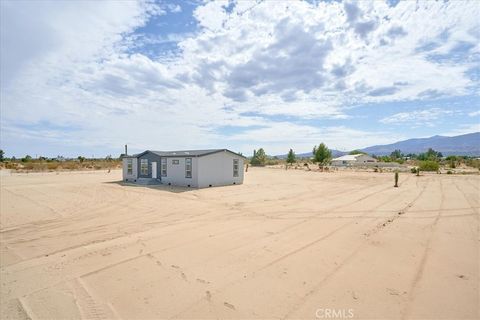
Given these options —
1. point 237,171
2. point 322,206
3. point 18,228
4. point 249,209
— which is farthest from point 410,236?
point 237,171

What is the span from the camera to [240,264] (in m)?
6.50

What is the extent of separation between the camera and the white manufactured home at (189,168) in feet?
74.0

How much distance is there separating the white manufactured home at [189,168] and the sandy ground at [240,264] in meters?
10.1

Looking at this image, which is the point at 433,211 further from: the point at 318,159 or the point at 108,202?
the point at 318,159

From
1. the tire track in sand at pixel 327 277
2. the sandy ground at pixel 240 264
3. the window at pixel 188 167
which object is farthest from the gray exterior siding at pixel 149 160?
the tire track in sand at pixel 327 277

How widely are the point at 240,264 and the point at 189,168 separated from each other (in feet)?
55.5

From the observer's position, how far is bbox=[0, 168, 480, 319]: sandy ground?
479cm

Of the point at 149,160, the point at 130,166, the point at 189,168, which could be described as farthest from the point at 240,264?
A: the point at 130,166

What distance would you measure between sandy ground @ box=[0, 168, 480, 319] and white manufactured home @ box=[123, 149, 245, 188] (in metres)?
10.1

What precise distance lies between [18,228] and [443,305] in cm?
1171

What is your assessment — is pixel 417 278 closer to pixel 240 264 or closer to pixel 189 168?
pixel 240 264

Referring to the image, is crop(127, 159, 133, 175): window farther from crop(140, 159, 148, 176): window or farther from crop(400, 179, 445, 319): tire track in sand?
crop(400, 179, 445, 319): tire track in sand

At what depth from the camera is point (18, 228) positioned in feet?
32.9

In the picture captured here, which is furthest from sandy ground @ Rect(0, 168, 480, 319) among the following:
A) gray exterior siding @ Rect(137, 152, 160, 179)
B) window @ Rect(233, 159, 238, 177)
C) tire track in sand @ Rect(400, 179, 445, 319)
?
gray exterior siding @ Rect(137, 152, 160, 179)
